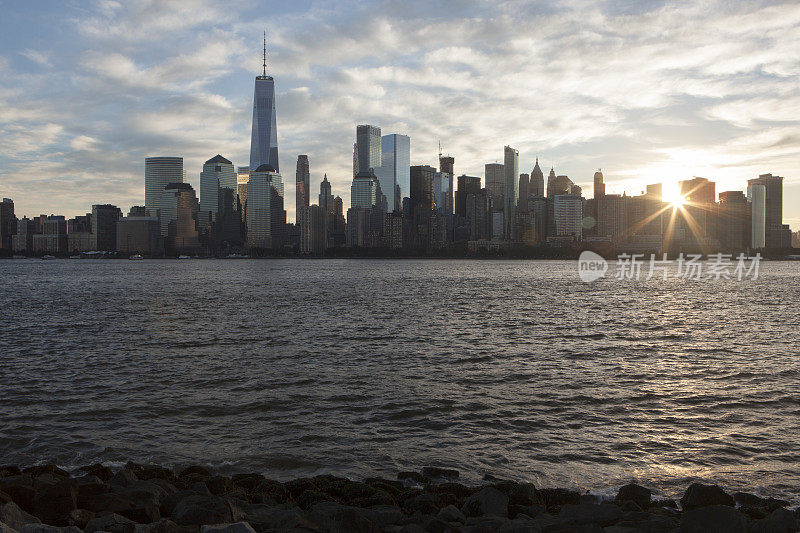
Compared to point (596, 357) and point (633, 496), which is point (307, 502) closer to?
point (633, 496)

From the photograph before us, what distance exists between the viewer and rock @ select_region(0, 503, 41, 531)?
460 inches

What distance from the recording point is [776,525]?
37.8 feet

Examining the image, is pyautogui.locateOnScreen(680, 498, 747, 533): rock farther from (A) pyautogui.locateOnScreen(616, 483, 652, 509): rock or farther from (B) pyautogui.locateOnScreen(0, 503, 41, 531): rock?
(B) pyautogui.locateOnScreen(0, 503, 41, 531): rock

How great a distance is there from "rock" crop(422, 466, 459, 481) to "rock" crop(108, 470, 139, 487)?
297 inches

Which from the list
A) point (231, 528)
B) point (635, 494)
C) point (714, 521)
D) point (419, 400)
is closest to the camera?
point (231, 528)

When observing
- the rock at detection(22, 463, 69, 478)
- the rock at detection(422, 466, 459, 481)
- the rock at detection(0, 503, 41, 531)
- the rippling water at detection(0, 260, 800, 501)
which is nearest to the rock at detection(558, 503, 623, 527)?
the rippling water at detection(0, 260, 800, 501)

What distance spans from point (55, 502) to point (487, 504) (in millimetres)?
9332

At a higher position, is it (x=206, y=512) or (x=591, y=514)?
(x=206, y=512)

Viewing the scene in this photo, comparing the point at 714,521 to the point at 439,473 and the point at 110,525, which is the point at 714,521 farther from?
the point at 110,525

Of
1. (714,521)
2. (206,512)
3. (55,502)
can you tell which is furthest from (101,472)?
(714,521)

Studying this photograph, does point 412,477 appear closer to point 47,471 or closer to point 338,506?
point 338,506

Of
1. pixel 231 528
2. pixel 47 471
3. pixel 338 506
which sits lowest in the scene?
pixel 47 471

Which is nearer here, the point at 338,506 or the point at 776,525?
the point at 776,525

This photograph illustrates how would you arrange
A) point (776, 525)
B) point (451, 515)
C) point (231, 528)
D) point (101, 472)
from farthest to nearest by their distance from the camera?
point (101, 472) → point (451, 515) → point (776, 525) → point (231, 528)
